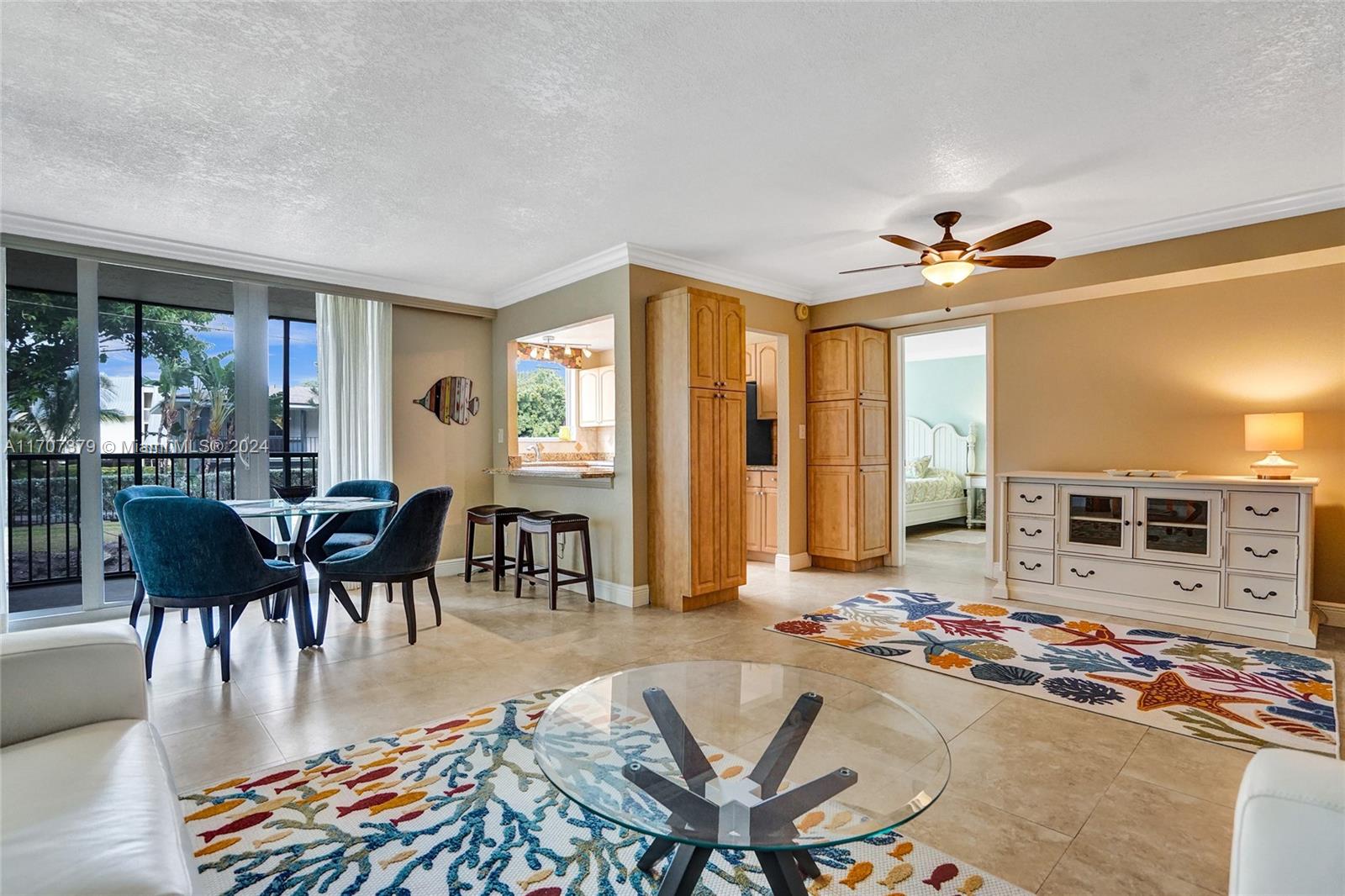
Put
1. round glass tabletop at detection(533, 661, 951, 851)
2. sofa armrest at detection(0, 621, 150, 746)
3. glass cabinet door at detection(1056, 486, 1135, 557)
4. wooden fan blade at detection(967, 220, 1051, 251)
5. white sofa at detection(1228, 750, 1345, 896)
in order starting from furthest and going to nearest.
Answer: glass cabinet door at detection(1056, 486, 1135, 557) < wooden fan blade at detection(967, 220, 1051, 251) < sofa armrest at detection(0, 621, 150, 746) < round glass tabletop at detection(533, 661, 951, 851) < white sofa at detection(1228, 750, 1345, 896)

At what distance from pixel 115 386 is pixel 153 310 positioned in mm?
600

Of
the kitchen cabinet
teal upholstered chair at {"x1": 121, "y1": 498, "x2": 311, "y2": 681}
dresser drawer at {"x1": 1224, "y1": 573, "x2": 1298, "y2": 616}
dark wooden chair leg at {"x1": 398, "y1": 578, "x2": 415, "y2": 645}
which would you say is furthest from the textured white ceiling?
the kitchen cabinet

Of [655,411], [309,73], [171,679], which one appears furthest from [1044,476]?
[171,679]

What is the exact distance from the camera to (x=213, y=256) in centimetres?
457

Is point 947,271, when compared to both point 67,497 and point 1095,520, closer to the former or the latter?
point 1095,520

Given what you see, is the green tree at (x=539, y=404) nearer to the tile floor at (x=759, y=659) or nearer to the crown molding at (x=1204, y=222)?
the tile floor at (x=759, y=659)

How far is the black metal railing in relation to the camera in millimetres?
4191

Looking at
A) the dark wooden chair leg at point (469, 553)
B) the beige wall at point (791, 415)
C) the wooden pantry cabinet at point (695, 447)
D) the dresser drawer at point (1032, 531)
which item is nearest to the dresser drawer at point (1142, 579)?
the dresser drawer at point (1032, 531)

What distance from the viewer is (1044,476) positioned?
4.60 meters

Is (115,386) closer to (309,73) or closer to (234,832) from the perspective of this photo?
(309,73)

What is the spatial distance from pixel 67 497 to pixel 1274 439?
7622 millimetres

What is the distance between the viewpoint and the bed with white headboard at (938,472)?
8.30m

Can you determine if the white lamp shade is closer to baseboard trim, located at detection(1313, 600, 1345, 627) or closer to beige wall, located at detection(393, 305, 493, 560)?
baseboard trim, located at detection(1313, 600, 1345, 627)

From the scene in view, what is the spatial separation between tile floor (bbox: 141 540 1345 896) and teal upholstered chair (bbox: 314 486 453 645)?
0.27 m
